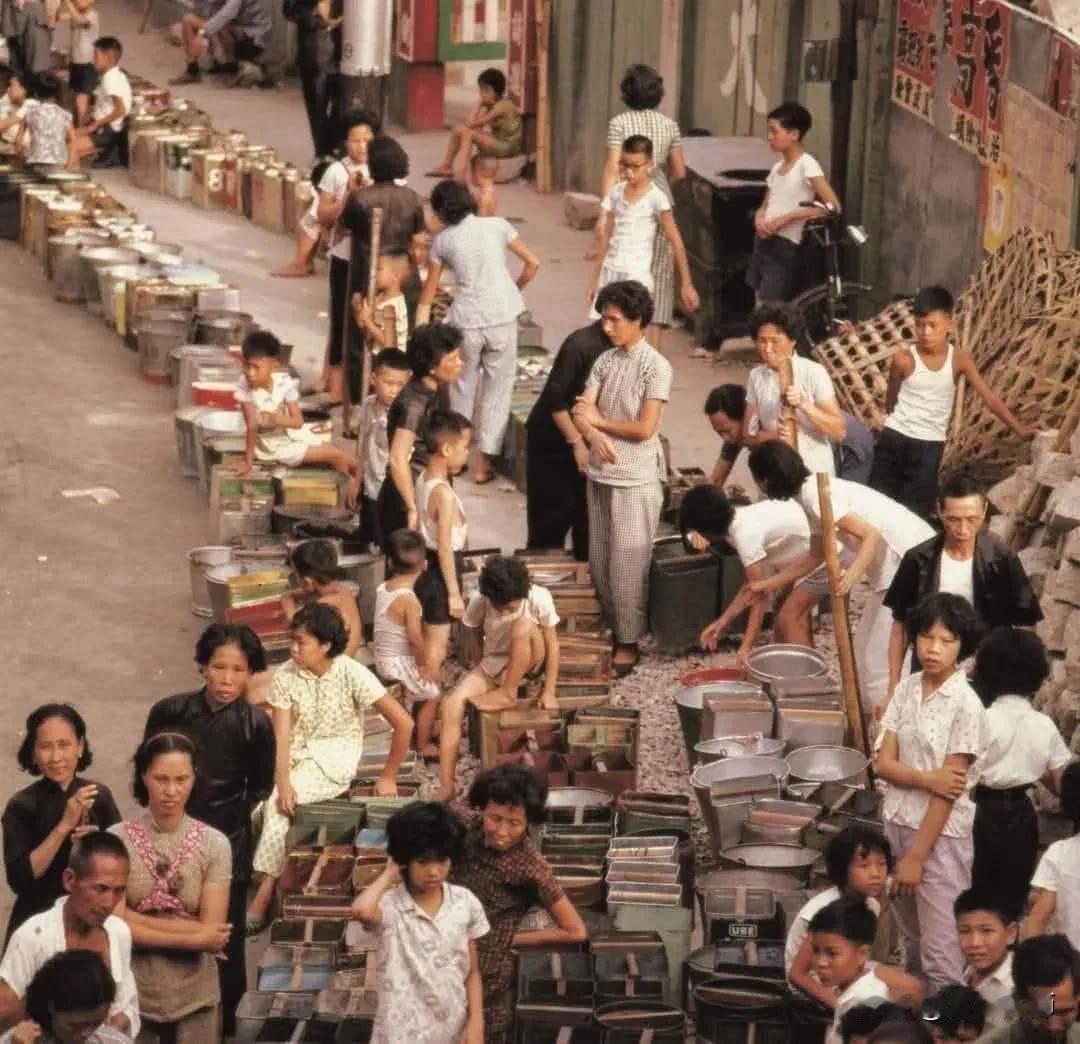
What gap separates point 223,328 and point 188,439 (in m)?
1.57

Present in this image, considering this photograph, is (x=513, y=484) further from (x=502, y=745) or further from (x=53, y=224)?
(x=53, y=224)

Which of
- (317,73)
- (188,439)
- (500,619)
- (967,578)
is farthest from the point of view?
(317,73)

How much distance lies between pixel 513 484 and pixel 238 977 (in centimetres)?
569

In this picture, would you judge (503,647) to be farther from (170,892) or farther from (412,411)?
(170,892)

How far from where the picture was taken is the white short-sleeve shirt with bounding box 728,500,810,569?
1029cm

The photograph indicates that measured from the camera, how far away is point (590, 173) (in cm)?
2086

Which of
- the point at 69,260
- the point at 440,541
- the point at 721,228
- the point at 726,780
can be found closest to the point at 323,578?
the point at 440,541

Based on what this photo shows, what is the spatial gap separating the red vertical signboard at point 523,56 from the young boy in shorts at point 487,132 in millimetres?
323

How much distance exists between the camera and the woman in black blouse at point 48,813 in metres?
7.77

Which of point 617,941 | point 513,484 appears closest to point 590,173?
point 513,484

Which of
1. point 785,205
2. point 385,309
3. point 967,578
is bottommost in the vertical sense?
point 967,578

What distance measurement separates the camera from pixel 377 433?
1208 centimetres

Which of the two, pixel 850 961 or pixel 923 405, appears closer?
pixel 850 961

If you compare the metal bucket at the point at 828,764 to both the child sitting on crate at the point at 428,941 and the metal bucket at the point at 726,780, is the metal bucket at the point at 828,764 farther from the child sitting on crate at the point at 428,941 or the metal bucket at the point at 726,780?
the child sitting on crate at the point at 428,941
